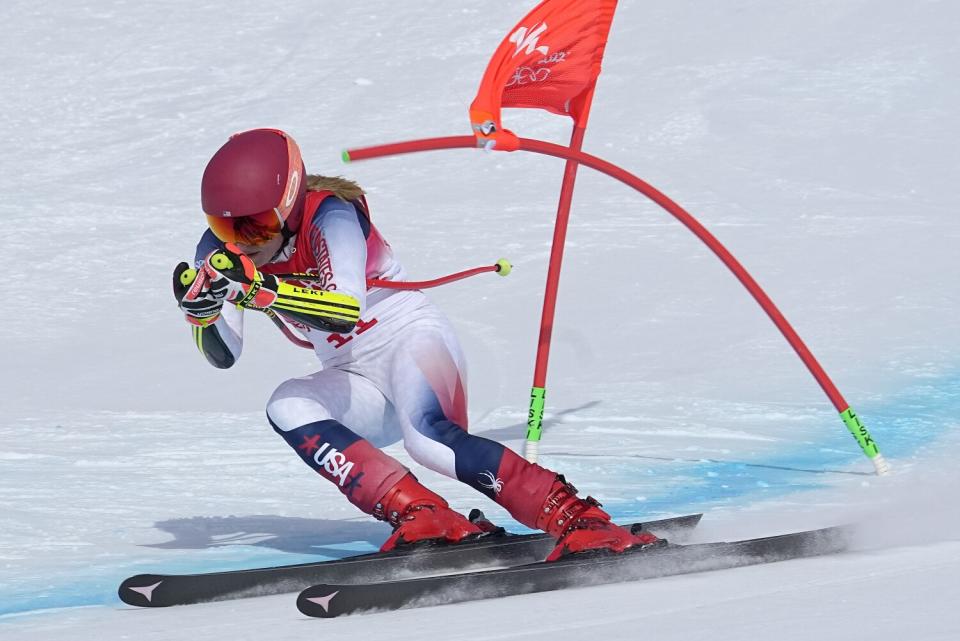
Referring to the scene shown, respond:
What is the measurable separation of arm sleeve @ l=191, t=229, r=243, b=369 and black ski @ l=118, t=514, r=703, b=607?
0.79 metres

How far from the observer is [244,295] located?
160 inches

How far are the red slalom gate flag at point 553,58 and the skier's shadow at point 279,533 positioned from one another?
164cm

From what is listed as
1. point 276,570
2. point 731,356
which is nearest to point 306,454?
point 276,570

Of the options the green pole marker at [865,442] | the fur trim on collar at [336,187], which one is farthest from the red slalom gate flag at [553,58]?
the green pole marker at [865,442]

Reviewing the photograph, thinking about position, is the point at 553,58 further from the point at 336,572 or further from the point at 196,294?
the point at 336,572

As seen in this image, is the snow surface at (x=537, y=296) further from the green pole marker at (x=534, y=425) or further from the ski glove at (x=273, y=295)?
the ski glove at (x=273, y=295)

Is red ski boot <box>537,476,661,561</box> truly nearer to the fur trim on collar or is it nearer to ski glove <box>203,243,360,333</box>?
ski glove <box>203,243,360,333</box>

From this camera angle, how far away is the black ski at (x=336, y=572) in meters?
4.16

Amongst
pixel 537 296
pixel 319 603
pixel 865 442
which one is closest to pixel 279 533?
pixel 319 603

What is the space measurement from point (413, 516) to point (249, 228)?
1000 mm

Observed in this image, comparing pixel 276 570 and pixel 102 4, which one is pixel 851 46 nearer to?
pixel 102 4

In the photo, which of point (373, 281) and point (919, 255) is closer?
point (373, 281)

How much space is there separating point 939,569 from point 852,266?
6.38 metres

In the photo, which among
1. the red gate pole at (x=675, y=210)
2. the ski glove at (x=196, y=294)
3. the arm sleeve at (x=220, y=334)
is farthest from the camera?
the red gate pole at (x=675, y=210)
